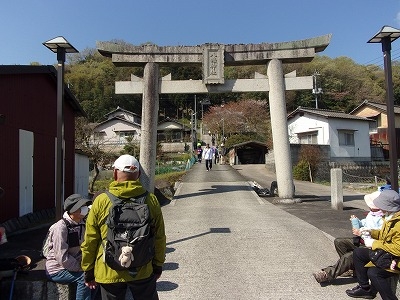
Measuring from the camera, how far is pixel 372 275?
4.37 m

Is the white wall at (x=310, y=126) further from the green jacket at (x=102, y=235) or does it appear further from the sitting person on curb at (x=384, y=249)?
the green jacket at (x=102, y=235)

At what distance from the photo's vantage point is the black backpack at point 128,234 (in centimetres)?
301

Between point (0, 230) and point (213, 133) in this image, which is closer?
point (0, 230)

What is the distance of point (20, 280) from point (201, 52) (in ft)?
34.8

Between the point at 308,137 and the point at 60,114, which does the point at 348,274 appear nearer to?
the point at 60,114

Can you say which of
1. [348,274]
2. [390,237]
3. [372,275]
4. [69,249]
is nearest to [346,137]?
[348,274]

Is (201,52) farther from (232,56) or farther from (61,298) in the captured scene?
(61,298)

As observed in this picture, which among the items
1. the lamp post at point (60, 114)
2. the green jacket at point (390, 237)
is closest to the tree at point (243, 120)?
the lamp post at point (60, 114)

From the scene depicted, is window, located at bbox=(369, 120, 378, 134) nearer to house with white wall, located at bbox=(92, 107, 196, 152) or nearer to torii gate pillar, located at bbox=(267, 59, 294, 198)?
house with white wall, located at bbox=(92, 107, 196, 152)

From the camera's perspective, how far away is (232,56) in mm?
13695

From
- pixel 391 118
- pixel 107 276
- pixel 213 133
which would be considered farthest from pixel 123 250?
pixel 213 133

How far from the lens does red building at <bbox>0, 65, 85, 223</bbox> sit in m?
9.66

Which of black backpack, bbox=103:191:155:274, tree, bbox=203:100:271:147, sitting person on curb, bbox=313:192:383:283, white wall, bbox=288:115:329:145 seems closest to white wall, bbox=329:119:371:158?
white wall, bbox=288:115:329:145

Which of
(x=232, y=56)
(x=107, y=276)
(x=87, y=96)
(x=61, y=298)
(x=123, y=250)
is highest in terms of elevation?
(x=87, y=96)
